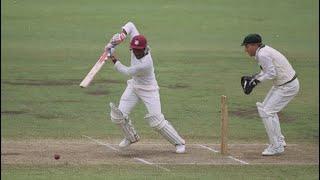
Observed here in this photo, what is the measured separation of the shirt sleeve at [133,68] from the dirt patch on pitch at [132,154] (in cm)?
140

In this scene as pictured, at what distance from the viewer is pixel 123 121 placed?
1570 centimetres

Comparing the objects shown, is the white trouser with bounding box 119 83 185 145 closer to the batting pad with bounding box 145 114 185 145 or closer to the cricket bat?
the batting pad with bounding box 145 114 185 145

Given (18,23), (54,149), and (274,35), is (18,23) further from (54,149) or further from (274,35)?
(54,149)

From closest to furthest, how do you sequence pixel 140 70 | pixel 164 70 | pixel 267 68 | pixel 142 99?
pixel 140 70 < pixel 267 68 < pixel 142 99 < pixel 164 70

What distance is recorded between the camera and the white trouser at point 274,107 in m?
15.8

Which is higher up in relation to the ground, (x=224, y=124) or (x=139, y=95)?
(x=139, y=95)

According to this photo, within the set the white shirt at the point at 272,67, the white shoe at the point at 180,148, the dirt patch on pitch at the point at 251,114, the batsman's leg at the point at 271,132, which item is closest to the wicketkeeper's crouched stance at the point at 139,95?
the white shoe at the point at 180,148

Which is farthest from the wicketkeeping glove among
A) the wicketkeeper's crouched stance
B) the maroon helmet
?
the maroon helmet

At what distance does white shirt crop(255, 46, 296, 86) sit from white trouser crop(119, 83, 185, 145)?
1737mm

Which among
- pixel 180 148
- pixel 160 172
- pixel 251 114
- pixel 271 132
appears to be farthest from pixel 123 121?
pixel 251 114

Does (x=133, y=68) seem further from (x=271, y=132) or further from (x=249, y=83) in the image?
(x=271, y=132)

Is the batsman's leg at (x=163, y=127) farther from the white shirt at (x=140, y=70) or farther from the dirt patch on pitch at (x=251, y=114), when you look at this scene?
the dirt patch on pitch at (x=251, y=114)

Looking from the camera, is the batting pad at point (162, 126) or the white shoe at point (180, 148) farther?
the white shoe at point (180, 148)

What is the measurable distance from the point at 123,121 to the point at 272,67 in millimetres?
2683
